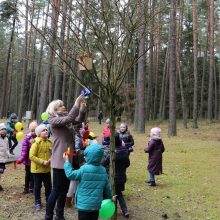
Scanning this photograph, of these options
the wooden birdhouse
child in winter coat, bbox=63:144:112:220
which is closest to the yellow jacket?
child in winter coat, bbox=63:144:112:220

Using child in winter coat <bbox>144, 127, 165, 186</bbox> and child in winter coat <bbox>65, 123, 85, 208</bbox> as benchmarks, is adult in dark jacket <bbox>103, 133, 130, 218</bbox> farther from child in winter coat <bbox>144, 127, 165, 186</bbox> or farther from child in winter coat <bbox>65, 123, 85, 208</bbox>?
child in winter coat <bbox>144, 127, 165, 186</bbox>

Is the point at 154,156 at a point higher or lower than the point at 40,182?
higher

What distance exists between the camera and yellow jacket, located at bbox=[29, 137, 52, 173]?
6.47 meters

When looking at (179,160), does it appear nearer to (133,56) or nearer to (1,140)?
(1,140)

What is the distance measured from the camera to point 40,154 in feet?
21.4

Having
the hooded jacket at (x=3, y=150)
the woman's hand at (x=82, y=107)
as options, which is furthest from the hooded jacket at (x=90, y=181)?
the hooded jacket at (x=3, y=150)

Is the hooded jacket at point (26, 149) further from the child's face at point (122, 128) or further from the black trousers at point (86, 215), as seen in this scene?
the black trousers at point (86, 215)

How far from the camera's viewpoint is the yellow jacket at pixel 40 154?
6.47 metres

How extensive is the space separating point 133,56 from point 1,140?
4378 mm

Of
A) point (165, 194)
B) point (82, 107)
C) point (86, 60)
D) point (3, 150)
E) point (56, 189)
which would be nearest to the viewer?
point (86, 60)

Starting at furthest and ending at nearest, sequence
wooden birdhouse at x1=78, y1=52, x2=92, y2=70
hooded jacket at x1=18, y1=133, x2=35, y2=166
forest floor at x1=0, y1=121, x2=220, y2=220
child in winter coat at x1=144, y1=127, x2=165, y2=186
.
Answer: child in winter coat at x1=144, y1=127, x2=165, y2=186, hooded jacket at x1=18, y1=133, x2=35, y2=166, forest floor at x1=0, y1=121, x2=220, y2=220, wooden birdhouse at x1=78, y1=52, x2=92, y2=70

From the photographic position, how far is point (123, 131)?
9047 millimetres

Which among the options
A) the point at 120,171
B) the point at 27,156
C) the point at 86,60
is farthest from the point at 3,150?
the point at 86,60

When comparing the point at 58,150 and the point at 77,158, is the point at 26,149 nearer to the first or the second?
the point at 77,158
